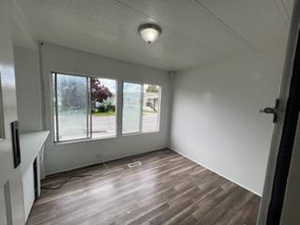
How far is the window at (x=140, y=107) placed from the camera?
337cm

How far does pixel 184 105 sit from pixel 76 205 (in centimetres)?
296

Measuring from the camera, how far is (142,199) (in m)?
2.05

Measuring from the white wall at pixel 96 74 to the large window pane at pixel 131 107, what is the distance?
0.18 metres

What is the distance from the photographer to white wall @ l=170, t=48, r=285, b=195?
7.20 feet

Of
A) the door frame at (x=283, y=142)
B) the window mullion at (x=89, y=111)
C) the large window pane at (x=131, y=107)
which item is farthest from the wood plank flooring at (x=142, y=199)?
the door frame at (x=283, y=142)

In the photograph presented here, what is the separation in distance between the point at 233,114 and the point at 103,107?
103 inches

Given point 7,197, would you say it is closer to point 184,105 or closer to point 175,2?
point 175,2

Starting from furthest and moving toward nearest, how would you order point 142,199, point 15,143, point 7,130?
point 142,199 < point 15,143 < point 7,130

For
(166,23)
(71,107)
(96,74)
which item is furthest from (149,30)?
(71,107)

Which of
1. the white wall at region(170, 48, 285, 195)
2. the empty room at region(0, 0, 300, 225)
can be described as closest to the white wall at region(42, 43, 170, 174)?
the empty room at region(0, 0, 300, 225)

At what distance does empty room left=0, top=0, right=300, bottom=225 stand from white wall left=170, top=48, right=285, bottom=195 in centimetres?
2

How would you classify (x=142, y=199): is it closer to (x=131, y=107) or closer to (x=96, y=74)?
(x=131, y=107)

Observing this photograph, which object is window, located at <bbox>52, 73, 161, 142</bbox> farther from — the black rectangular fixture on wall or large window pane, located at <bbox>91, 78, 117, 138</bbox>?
the black rectangular fixture on wall

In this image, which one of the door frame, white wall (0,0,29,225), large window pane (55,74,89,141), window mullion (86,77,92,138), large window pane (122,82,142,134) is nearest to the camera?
the door frame
